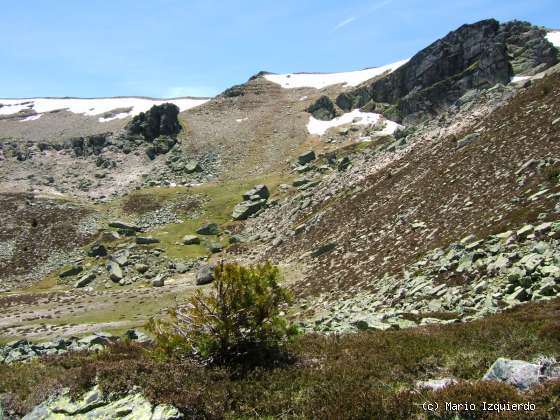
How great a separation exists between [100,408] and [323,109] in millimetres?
121979

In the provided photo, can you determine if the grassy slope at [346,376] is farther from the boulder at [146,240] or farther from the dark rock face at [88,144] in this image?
the dark rock face at [88,144]

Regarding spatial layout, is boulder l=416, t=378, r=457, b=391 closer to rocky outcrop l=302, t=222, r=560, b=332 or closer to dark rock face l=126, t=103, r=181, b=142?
rocky outcrop l=302, t=222, r=560, b=332

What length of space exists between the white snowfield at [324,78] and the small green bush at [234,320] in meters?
147

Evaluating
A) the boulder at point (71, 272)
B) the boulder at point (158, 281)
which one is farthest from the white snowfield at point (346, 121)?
the boulder at point (158, 281)

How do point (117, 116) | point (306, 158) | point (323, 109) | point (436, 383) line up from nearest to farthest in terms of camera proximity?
point (436, 383)
point (306, 158)
point (323, 109)
point (117, 116)

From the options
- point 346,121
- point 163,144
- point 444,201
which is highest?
point 346,121

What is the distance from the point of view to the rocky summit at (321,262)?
8852mm

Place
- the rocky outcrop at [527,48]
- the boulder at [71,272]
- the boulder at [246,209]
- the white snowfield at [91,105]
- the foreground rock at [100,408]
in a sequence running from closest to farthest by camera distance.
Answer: the foreground rock at [100,408] < the boulder at [71,272] < the boulder at [246,209] < the rocky outcrop at [527,48] < the white snowfield at [91,105]

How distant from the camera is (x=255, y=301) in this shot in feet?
34.2

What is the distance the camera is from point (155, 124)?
402ft

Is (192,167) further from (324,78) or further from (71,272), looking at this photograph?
(324,78)

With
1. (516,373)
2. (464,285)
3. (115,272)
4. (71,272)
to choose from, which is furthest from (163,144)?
(516,373)

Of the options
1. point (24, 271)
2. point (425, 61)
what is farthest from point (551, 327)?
point (425, 61)

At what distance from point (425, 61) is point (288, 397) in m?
116
